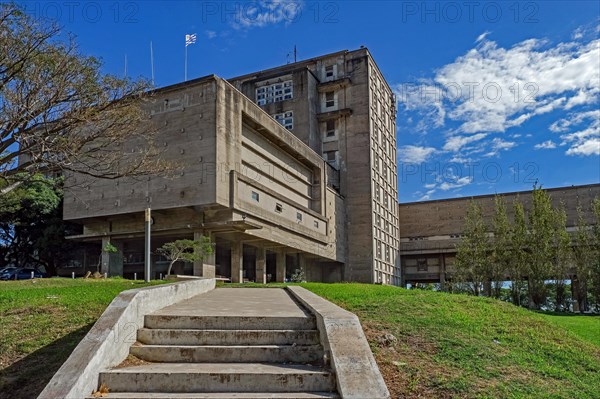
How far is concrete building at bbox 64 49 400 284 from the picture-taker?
1432 inches

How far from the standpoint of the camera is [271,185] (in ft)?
144

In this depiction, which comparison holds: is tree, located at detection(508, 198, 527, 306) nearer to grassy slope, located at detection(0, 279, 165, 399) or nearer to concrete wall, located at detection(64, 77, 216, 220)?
concrete wall, located at detection(64, 77, 216, 220)

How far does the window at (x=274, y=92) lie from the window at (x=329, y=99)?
4331mm

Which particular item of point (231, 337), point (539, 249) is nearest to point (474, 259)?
point (539, 249)

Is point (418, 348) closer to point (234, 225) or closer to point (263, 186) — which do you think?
point (234, 225)

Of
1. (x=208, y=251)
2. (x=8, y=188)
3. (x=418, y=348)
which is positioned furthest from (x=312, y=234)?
(x=418, y=348)

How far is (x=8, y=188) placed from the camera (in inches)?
715

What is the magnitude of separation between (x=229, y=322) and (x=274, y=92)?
52363 millimetres

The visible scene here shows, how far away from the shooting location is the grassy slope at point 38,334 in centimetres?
709

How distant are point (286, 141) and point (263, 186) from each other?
20.4ft

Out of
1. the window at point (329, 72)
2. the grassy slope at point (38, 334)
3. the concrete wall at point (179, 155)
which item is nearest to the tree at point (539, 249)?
the concrete wall at point (179, 155)

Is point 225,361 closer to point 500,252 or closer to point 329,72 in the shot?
point 500,252

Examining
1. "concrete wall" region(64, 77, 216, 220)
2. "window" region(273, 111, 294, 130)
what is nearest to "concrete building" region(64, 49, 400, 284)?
"concrete wall" region(64, 77, 216, 220)

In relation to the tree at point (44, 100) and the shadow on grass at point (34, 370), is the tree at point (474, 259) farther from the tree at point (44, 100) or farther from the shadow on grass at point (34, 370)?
the shadow on grass at point (34, 370)
